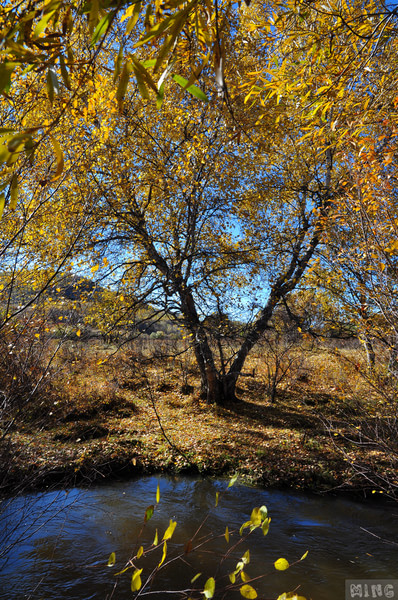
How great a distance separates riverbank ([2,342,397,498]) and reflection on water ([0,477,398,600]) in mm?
422

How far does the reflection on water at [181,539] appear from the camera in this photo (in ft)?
13.3

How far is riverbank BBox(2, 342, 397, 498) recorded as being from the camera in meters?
6.40

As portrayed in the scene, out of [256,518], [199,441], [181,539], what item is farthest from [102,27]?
[199,441]

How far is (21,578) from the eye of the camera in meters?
4.07

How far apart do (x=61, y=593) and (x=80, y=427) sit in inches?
193

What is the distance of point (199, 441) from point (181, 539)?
2958 millimetres

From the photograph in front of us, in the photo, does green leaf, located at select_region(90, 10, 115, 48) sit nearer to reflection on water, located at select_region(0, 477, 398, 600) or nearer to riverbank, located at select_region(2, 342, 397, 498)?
reflection on water, located at select_region(0, 477, 398, 600)

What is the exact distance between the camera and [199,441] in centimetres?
798

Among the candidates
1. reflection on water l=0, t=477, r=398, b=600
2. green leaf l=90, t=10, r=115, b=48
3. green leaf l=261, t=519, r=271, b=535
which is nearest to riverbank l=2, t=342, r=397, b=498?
reflection on water l=0, t=477, r=398, b=600

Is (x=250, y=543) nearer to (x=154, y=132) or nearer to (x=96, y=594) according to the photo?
(x=96, y=594)

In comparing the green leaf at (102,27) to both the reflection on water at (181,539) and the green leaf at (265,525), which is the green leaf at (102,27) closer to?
the green leaf at (265,525)

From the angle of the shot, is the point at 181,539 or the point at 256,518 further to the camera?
the point at 181,539

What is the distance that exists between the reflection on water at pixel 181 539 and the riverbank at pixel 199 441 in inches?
16.6

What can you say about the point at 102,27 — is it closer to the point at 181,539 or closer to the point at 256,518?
the point at 256,518
